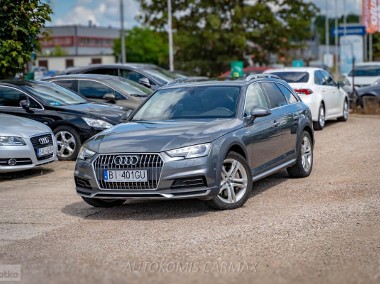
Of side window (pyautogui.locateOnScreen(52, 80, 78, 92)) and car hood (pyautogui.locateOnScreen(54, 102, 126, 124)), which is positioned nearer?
car hood (pyautogui.locateOnScreen(54, 102, 126, 124))

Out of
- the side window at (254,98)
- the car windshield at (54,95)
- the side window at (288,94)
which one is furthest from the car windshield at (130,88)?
the side window at (254,98)

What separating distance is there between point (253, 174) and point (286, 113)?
162 centimetres

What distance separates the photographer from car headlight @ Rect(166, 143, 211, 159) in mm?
7980

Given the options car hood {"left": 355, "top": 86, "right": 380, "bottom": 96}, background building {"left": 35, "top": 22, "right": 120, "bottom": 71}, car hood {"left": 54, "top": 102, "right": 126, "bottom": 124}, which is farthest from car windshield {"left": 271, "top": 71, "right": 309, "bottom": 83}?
background building {"left": 35, "top": 22, "right": 120, "bottom": 71}

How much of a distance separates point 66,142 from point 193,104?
17.2ft

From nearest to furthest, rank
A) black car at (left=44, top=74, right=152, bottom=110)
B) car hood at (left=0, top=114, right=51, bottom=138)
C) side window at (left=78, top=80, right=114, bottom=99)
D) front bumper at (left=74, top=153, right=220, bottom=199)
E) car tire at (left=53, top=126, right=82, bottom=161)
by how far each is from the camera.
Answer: front bumper at (left=74, top=153, right=220, bottom=199)
car hood at (left=0, top=114, right=51, bottom=138)
car tire at (left=53, top=126, right=82, bottom=161)
black car at (left=44, top=74, right=152, bottom=110)
side window at (left=78, top=80, right=114, bottom=99)

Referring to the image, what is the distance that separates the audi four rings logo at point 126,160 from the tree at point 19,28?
935 cm

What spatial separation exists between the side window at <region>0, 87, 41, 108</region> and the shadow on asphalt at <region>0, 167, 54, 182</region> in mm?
1569

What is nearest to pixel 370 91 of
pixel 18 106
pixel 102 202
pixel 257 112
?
pixel 18 106

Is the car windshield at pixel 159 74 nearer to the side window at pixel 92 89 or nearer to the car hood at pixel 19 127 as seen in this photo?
the side window at pixel 92 89

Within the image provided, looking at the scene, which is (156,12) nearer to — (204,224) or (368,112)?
(368,112)

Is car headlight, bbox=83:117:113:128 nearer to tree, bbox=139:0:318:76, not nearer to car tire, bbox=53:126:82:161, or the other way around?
car tire, bbox=53:126:82:161

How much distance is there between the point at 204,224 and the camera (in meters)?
7.73

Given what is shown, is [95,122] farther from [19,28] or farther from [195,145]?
[195,145]
